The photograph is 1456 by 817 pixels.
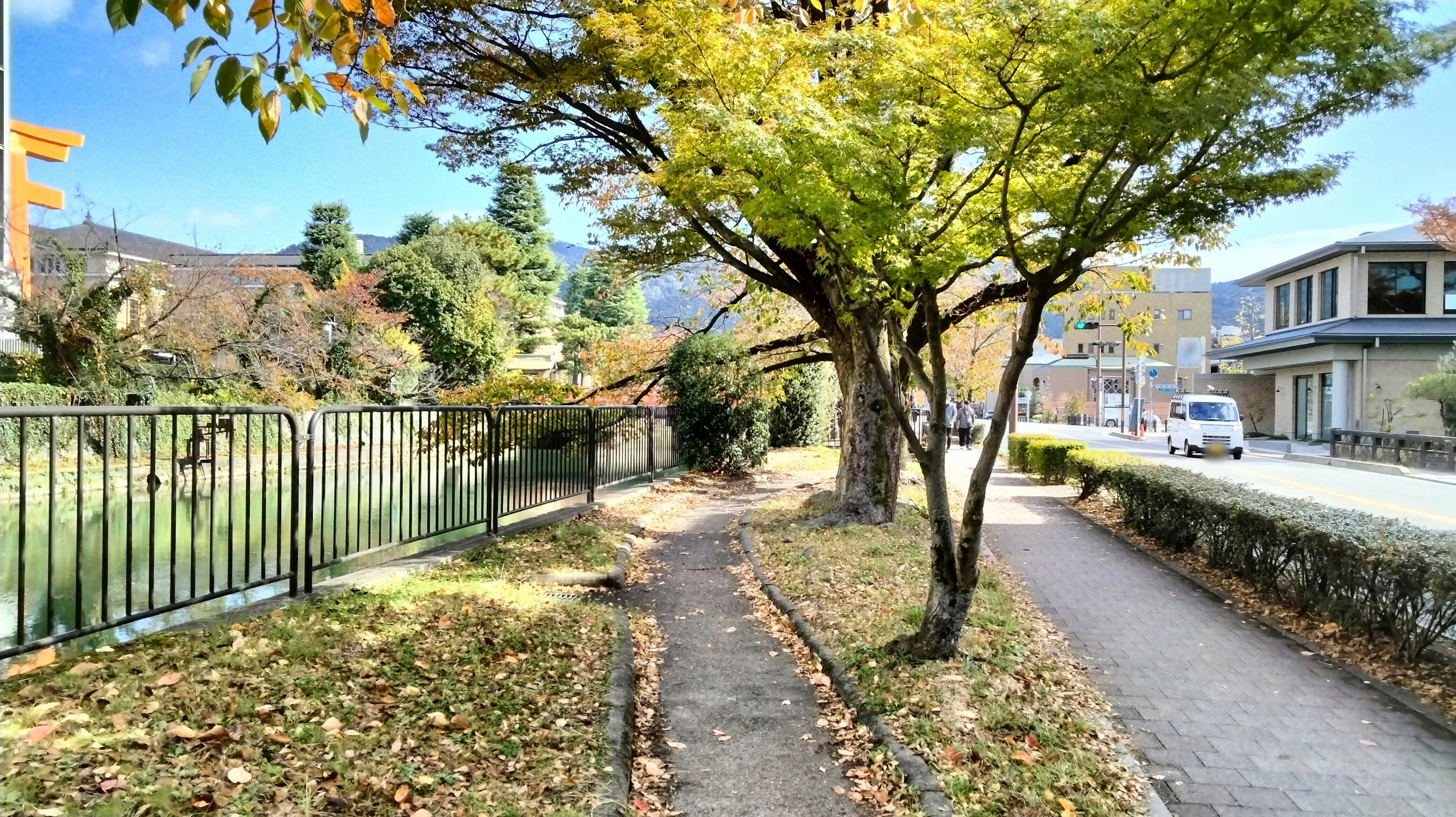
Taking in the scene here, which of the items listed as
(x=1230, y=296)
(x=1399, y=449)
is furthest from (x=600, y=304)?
(x=1230, y=296)

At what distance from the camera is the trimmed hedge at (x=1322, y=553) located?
4777 mm

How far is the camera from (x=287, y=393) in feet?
65.7

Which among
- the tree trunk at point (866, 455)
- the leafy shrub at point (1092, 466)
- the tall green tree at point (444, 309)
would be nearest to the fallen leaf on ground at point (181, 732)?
the tree trunk at point (866, 455)

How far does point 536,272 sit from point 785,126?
42.7 metres

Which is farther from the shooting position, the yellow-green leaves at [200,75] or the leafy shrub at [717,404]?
the leafy shrub at [717,404]

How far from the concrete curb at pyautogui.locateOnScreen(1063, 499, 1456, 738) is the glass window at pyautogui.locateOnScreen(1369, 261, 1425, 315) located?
73.5 feet

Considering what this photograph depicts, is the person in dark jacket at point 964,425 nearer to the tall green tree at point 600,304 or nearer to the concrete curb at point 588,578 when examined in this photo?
the concrete curb at point 588,578

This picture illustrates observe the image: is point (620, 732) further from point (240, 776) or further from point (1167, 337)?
point (1167, 337)

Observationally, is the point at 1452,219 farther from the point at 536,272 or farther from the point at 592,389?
the point at 536,272

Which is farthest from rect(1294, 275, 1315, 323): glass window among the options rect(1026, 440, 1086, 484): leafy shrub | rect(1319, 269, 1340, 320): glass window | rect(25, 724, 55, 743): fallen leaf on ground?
rect(25, 724, 55, 743): fallen leaf on ground

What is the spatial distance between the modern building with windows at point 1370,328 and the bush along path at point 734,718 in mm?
23573

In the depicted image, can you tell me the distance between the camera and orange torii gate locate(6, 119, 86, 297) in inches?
404

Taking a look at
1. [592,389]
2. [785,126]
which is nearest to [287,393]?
[592,389]

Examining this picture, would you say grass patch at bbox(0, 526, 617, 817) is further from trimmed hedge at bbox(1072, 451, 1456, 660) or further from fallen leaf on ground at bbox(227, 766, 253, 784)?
trimmed hedge at bbox(1072, 451, 1456, 660)
